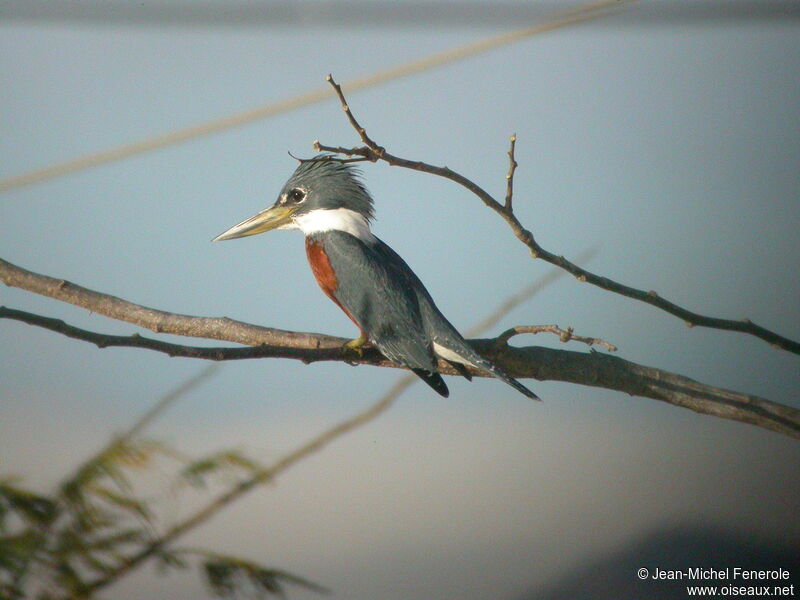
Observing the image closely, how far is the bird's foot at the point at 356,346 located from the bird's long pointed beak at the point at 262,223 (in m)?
0.27

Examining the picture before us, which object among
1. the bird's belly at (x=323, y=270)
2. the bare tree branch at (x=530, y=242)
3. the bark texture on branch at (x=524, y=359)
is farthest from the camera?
the bird's belly at (x=323, y=270)

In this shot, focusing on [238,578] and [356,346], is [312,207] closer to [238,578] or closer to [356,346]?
[356,346]

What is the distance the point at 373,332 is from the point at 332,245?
0.61ft

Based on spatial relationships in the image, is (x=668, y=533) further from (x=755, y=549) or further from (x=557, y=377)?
(x=557, y=377)

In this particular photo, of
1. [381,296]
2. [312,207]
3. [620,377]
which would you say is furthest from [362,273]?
[620,377]

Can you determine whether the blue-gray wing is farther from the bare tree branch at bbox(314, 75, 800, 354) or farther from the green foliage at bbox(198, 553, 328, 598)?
the green foliage at bbox(198, 553, 328, 598)

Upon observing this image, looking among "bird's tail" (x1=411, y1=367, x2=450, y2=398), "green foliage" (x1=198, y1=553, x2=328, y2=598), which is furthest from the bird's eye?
"green foliage" (x1=198, y1=553, x2=328, y2=598)

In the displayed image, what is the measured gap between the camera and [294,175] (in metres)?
1.33

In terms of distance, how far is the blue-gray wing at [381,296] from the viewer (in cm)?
112

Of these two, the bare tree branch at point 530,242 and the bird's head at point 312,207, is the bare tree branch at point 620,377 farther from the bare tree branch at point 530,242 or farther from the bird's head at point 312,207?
the bird's head at point 312,207

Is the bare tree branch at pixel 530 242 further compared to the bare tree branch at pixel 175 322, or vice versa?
the bare tree branch at pixel 175 322

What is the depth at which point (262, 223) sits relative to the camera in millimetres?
1303

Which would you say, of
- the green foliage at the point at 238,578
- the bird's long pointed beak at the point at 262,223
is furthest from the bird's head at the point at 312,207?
the green foliage at the point at 238,578

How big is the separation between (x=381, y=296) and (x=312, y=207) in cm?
24
